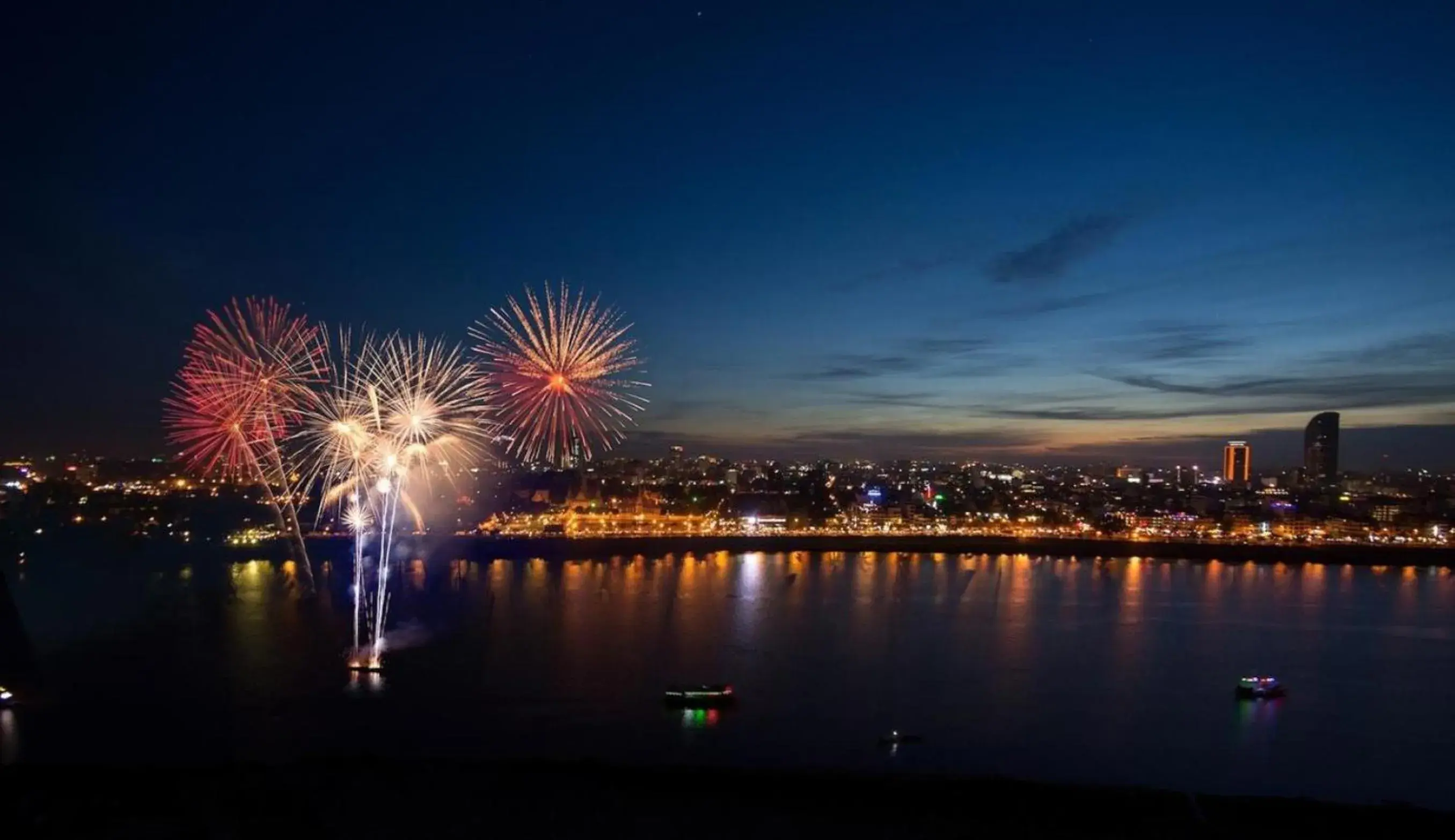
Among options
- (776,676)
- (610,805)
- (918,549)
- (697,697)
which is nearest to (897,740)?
(697,697)

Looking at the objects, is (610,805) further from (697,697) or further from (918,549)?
(918,549)

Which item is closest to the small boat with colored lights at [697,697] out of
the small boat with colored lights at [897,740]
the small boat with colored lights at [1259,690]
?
the small boat with colored lights at [897,740]

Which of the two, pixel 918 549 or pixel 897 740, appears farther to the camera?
pixel 918 549

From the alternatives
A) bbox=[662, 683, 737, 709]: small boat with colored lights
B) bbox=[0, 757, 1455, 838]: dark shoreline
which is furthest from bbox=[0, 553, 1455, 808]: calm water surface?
bbox=[0, 757, 1455, 838]: dark shoreline

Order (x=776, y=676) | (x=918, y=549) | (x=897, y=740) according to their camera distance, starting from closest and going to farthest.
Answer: (x=897, y=740)
(x=776, y=676)
(x=918, y=549)

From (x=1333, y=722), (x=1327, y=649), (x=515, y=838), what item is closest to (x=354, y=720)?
(x=515, y=838)
